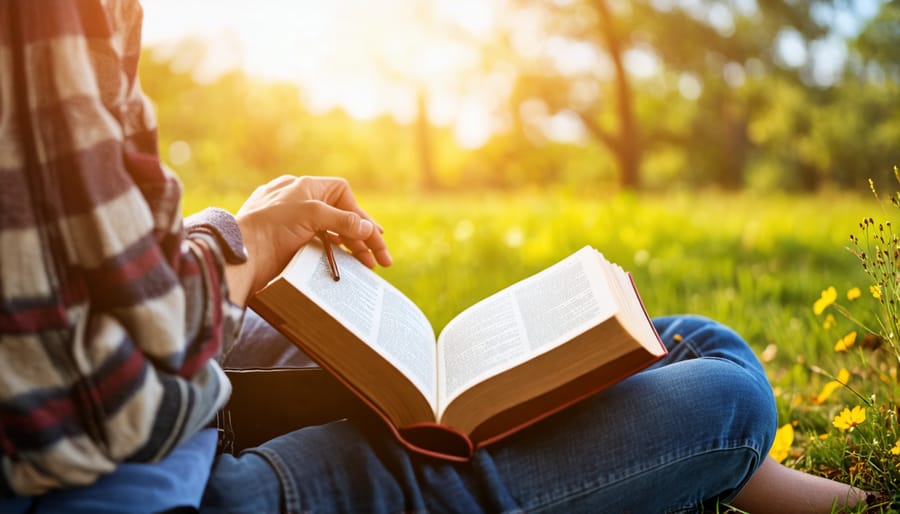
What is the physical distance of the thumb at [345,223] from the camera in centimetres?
129

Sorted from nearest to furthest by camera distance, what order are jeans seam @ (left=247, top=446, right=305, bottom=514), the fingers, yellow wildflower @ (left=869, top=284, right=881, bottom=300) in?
jeans seam @ (left=247, top=446, right=305, bottom=514), the fingers, yellow wildflower @ (left=869, top=284, right=881, bottom=300)

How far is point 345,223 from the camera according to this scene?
1.32 metres

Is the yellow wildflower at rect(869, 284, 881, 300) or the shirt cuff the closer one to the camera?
the shirt cuff

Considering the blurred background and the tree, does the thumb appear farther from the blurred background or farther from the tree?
the tree

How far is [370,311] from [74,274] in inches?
19.8

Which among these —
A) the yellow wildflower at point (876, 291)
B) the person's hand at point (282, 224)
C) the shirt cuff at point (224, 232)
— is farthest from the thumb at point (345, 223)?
the yellow wildflower at point (876, 291)

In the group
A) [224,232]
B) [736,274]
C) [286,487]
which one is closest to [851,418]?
[286,487]

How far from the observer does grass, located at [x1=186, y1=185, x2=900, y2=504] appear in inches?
69.7

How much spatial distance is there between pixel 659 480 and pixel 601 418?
123 mm

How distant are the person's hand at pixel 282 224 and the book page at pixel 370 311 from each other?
0.14 ft

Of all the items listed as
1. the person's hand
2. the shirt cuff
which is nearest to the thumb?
the person's hand

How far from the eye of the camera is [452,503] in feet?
3.51

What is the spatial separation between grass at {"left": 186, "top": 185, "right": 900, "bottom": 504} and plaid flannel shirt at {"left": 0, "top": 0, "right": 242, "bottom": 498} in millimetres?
1265

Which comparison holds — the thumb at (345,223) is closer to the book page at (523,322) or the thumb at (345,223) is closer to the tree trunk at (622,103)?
the book page at (523,322)
